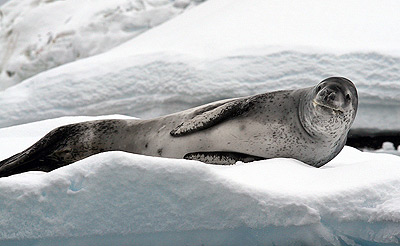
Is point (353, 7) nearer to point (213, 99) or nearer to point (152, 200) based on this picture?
point (213, 99)

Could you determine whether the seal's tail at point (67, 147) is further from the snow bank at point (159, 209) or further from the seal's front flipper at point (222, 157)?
the snow bank at point (159, 209)

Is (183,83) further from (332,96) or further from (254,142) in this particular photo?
(332,96)

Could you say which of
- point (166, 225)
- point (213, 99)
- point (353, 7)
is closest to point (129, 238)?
point (166, 225)

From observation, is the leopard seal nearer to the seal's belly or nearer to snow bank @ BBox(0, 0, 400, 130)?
the seal's belly

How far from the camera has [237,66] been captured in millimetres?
4383

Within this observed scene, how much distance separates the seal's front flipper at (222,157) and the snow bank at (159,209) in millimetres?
673

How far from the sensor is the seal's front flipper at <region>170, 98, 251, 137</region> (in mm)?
2492

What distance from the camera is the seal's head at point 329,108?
2260 mm

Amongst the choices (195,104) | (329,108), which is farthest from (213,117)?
(195,104)

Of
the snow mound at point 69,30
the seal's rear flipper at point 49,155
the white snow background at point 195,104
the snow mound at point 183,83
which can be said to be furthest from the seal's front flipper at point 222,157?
the snow mound at point 69,30

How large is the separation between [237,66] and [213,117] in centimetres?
193

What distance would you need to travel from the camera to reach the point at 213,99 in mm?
4453

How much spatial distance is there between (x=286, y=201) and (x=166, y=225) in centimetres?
33

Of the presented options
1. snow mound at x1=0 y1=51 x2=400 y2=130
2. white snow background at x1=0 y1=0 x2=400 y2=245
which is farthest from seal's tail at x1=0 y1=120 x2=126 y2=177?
snow mound at x1=0 y1=51 x2=400 y2=130
